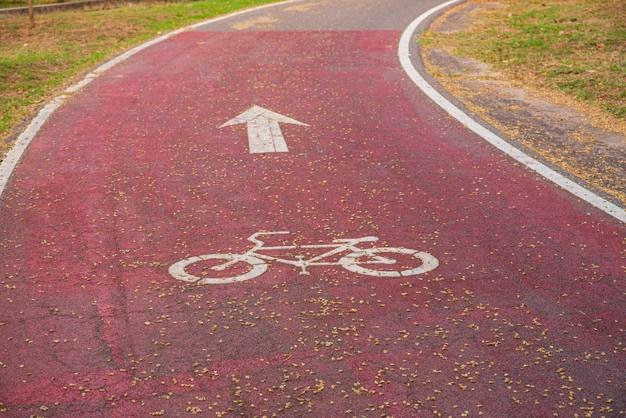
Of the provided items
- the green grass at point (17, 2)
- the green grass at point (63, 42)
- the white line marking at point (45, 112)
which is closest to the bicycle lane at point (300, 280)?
the white line marking at point (45, 112)

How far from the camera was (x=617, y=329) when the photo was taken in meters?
5.68

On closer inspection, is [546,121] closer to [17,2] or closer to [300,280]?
[300,280]

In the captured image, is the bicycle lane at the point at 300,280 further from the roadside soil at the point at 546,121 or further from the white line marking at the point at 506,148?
the roadside soil at the point at 546,121

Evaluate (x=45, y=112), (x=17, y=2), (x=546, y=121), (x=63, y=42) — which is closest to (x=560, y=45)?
(x=546, y=121)

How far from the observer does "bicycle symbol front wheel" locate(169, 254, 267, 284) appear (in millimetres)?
6488

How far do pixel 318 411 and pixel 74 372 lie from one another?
1.34 m

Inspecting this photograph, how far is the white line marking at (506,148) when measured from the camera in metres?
8.16

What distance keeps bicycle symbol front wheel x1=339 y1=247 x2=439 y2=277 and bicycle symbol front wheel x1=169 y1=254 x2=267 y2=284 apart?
584 millimetres

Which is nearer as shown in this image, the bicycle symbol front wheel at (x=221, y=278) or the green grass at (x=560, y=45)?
the bicycle symbol front wheel at (x=221, y=278)

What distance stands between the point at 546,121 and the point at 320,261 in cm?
531

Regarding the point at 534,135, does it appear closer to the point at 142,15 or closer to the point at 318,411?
the point at 318,411

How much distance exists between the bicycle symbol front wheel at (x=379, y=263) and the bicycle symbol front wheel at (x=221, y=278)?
1.92 ft

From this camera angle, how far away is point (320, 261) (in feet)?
22.5

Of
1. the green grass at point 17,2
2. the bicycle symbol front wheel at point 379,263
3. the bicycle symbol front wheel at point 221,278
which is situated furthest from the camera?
the green grass at point 17,2
